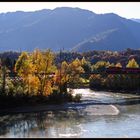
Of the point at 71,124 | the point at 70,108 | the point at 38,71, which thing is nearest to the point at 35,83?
the point at 38,71

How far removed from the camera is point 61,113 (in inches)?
2032

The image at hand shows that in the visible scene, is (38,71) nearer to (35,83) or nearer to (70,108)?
(35,83)

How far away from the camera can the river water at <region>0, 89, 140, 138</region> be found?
3454 centimetres

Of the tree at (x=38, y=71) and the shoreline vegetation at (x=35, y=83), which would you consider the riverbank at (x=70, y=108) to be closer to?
the shoreline vegetation at (x=35, y=83)

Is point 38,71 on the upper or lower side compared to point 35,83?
upper

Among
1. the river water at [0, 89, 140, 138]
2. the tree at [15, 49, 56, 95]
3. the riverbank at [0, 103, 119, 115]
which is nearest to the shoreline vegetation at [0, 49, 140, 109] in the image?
the tree at [15, 49, 56, 95]

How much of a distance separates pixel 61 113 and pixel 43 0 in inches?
1866

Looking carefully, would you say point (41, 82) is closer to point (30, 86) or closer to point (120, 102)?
point (30, 86)

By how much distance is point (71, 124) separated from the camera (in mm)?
41000

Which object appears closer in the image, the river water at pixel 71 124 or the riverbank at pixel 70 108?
the river water at pixel 71 124

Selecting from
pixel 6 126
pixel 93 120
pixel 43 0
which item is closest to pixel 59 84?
pixel 93 120

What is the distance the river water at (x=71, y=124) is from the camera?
3454 cm

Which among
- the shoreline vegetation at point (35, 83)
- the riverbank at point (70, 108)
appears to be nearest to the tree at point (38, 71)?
the shoreline vegetation at point (35, 83)

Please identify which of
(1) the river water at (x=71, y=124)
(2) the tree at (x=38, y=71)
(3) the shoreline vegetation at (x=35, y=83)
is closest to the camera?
(1) the river water at (x=71, y=124)
